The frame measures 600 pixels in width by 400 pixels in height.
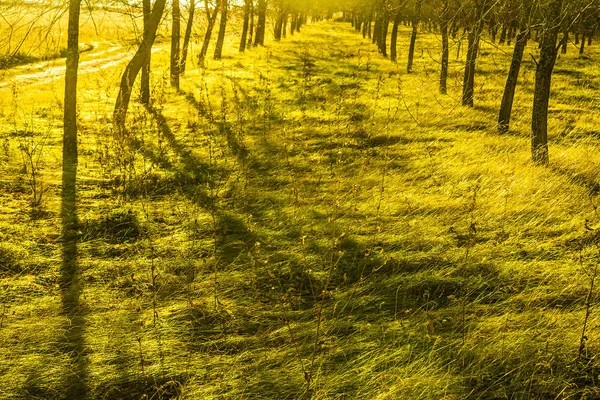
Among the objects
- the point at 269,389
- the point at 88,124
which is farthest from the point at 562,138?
the point at 88,124

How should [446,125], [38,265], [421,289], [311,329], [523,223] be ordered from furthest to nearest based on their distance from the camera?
[446,125] → [523,223] → [38,265] → [421,289] → [311,329]

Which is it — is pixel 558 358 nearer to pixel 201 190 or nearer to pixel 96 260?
pixel 96 260

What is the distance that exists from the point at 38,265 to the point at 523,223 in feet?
17.0

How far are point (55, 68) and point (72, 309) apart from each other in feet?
77.3

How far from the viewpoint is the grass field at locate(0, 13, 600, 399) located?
317 centimetres

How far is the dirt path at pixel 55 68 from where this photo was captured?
706 inches

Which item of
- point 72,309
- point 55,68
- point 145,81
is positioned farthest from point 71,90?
point 55,68

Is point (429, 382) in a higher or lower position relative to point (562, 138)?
lower

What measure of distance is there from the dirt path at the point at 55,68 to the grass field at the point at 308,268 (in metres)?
8.87

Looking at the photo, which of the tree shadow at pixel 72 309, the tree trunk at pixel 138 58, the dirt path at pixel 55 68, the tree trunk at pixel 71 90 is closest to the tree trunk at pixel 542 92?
the tree shadow at pixel 72 309

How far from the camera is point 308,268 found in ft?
14.9

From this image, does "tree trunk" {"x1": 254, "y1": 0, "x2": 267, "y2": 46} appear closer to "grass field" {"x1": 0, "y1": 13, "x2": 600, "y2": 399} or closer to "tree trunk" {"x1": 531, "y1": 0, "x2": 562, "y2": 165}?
"grass field" {"x1": 0, "y1": 13, "x2": 600, "y2": 399}

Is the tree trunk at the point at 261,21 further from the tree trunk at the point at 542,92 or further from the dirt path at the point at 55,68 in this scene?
the tree trunk at the point at 542,92

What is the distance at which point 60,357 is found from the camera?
3387 mm
